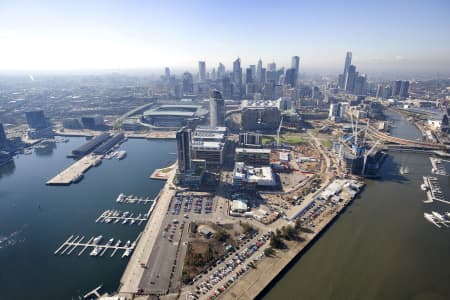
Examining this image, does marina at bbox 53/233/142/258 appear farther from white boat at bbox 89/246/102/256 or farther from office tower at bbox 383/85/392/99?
office tower at bbox 383/85/392/99

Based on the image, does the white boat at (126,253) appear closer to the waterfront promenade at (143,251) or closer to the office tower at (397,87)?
the waterfront promenade at (143,251)

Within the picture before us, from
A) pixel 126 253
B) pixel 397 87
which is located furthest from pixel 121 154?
pixel 397 87

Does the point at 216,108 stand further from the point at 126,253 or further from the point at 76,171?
the point at 126,253

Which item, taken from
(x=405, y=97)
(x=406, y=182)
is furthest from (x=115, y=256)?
(x=405, y=97)

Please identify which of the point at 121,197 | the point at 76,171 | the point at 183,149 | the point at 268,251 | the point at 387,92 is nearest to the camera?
the point at 268,251

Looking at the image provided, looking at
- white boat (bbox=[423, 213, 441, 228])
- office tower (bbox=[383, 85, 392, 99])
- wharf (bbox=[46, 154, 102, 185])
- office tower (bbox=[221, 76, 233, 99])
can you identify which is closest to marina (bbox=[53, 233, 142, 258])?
wharf (bbox=[46, 154, 102, 185])

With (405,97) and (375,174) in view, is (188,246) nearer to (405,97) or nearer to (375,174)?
(375,174)
